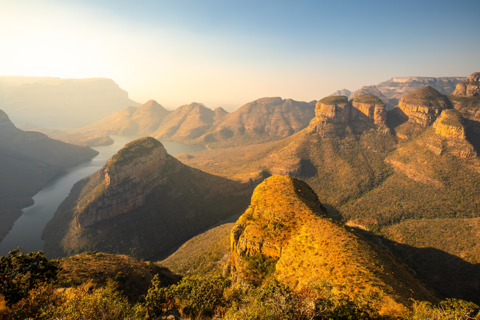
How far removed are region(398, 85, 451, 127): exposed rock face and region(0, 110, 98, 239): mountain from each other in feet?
711

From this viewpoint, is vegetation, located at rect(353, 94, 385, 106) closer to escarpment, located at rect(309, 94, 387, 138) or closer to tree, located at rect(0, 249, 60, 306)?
escarpment, located at rect(309, 94, 387, 138)

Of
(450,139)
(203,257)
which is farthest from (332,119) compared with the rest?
(203,257)

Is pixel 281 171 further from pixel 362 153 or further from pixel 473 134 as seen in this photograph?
pixel 473 134

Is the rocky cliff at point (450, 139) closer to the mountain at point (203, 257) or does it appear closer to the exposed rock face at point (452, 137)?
the exposed rock face at point (452, 137)

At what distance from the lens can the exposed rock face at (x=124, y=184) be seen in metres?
69.8

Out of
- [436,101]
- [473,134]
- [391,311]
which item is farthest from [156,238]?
[436,101]

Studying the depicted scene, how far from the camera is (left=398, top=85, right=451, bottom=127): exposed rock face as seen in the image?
105 metres

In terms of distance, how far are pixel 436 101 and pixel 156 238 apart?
6632 inches

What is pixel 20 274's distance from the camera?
16047 millimetres

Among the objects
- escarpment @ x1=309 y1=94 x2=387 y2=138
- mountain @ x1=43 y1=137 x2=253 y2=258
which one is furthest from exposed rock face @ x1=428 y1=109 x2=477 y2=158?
mountain @ x1=43 y1=137 x2=253 y2=258

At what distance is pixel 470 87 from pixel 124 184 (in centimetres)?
20092

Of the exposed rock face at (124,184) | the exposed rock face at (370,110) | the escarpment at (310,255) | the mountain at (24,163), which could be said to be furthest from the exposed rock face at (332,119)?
the mountain at (24,163)

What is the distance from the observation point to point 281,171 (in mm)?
110625

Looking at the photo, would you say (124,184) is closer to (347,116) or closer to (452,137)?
(347,116)
